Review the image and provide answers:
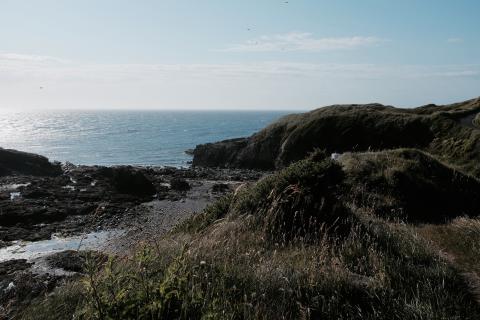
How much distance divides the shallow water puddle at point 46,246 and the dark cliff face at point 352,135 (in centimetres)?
2796

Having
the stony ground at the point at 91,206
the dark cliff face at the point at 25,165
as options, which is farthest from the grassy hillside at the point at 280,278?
the dark cliff face at the point at 25,165

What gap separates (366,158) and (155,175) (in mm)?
39036

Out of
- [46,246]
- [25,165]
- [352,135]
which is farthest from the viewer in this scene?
[25,165]

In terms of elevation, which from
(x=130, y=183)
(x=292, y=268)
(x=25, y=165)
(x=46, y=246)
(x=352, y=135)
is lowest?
(x=25, y=165)

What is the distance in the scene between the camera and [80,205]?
3725 centimetres

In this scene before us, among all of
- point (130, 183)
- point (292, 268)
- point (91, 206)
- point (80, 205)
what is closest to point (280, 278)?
point (292, 268)

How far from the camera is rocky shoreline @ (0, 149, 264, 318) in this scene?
23.2 m

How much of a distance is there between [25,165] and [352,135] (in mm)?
39613

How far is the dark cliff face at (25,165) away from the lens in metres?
55.8

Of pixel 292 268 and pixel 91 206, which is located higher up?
pixel 292 268

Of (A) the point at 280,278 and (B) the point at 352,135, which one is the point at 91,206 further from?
(A) the point at 280,278

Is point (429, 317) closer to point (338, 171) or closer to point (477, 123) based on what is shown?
point (338, 171)

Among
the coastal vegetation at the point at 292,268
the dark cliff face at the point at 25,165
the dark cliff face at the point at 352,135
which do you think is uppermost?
the coastal vegetation at the point at 292,268

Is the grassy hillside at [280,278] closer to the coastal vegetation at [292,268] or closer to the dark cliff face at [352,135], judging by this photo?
the coastal vegetation at [292,268]
